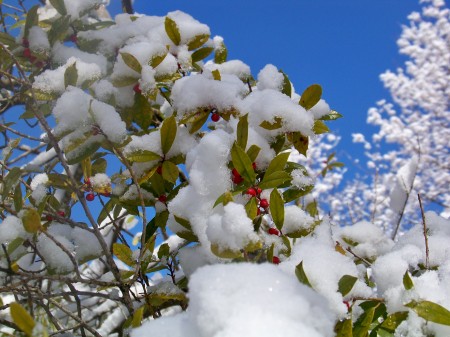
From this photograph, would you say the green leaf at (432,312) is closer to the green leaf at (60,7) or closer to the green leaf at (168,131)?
the green leaf at (168,131)

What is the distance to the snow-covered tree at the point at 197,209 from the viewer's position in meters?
0.63

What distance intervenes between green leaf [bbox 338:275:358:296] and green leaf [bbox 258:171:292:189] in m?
0.22

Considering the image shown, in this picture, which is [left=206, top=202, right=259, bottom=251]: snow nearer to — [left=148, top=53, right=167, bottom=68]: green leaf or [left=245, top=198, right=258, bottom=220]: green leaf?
[left=245, top=198, right=258, bottom=220]: green leaf

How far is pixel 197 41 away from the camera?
147 cm

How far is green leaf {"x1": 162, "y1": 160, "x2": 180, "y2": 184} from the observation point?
3.77 feet

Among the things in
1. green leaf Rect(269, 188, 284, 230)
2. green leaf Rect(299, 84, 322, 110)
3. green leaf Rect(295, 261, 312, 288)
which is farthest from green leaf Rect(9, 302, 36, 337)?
green leaf Rect(299, 84, 322, 110)

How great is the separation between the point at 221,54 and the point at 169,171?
659mm

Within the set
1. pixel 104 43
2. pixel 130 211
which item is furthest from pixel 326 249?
pixel 104 43

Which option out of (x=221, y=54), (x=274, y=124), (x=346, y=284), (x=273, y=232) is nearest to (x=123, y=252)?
(x=273, y=232)

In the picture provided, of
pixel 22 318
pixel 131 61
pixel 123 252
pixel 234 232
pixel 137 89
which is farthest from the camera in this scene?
pixel 137 89

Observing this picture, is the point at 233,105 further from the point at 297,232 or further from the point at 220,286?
the point at 220,286

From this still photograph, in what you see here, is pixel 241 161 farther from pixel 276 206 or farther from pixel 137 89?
pixel 137 89

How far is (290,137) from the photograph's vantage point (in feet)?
3.56

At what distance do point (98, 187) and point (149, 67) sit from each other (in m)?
0.38
